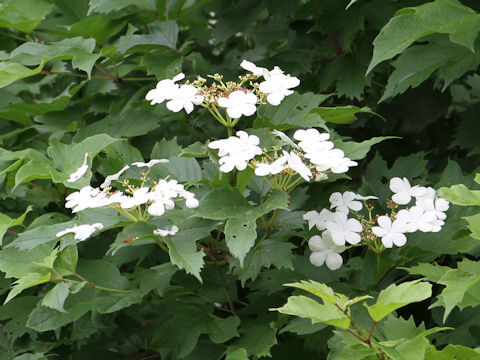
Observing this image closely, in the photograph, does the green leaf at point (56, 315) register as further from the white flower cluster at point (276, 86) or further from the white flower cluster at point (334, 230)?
the white flower cluster at point (276, 86)

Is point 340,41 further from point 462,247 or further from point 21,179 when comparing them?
point 21,179

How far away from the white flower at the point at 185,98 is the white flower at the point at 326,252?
426 millimetres

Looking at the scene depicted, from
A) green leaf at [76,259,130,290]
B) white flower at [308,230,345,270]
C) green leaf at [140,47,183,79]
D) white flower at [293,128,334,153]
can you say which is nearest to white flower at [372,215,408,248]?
white flower at [308,230,345,270]

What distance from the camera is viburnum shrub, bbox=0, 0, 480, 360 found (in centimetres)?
145

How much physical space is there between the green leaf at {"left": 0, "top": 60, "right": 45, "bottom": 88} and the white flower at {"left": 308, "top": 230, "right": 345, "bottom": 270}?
90 cm

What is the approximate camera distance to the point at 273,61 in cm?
238

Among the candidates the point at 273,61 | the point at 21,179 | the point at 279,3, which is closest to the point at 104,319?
the point at 21,179

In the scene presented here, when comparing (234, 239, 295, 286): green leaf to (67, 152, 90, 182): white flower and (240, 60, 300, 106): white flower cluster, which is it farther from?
(67, 152, 90, 182): white flower

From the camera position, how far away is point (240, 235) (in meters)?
1.41

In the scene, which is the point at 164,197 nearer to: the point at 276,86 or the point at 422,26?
the point at 276,86

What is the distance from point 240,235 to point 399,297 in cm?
35

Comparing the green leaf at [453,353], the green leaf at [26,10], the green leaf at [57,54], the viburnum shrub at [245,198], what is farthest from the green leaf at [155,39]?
the green leaf at [453,353]

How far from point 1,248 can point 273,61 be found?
1111mm

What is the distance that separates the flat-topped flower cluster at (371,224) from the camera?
1537mm
